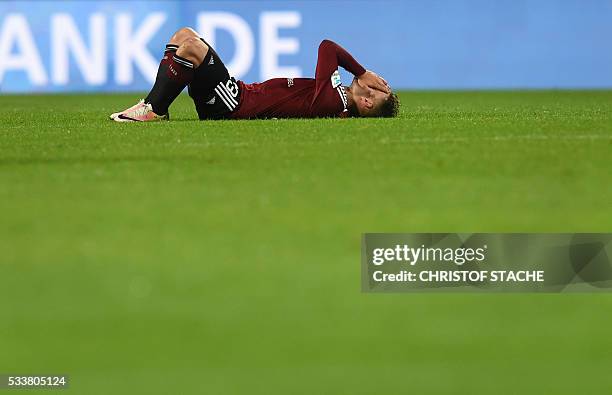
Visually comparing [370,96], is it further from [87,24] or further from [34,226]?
[87,24]

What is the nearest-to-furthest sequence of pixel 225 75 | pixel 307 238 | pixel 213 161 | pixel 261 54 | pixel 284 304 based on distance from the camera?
pixel 284 304 < pixel 307 238 < pixel 213 161 < pixel 225 75 < pixel 261 54

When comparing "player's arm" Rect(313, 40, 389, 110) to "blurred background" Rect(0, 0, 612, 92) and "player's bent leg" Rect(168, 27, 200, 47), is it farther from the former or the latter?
"blurred background" Rect(0, 0, 612, 92)

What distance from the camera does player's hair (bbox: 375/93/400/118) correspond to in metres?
8.84

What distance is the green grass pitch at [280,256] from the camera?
297cm

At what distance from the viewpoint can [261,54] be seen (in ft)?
53.0

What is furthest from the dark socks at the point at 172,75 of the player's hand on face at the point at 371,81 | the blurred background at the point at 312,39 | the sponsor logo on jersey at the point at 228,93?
the blurred background at the point at 312,39

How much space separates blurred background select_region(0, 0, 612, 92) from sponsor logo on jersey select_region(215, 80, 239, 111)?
7439 millimetres

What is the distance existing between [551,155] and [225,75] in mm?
2936

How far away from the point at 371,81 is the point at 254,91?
0.87 meters

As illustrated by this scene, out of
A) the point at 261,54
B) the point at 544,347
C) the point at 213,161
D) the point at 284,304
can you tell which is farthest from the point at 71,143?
the point at 261,54

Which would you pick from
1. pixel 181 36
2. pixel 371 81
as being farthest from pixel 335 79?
pixel 181 36

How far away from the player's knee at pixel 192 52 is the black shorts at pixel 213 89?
0.12 ft

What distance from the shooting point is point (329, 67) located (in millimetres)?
8438

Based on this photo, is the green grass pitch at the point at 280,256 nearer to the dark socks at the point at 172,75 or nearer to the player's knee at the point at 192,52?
the dark socks at the point at 172,75
